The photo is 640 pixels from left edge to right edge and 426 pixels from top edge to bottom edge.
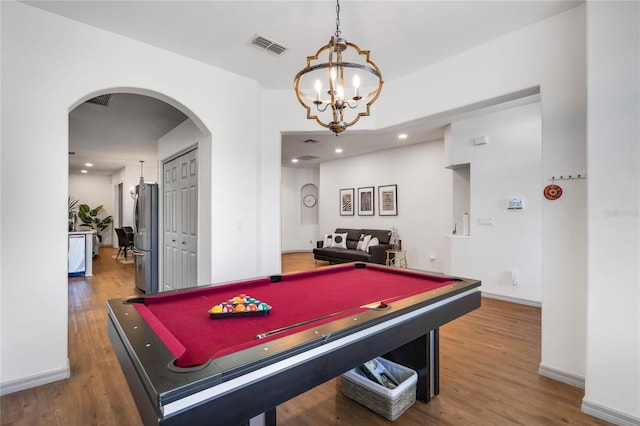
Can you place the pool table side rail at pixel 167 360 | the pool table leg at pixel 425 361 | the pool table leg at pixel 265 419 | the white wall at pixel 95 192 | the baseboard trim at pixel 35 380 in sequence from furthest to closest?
the white wall at pixel 95 192 → the baseboard trim at pixel 35 380 → the pool table leg at pixel 425 361 → the pool table leg at pixel 265 419 → the pool table side rail at pixel 167 360

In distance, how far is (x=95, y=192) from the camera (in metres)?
11.5

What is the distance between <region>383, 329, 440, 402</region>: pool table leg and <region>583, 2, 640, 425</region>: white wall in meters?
0.96

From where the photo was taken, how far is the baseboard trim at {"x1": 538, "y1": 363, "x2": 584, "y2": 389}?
2342mm

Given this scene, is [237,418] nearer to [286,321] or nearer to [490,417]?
[286,321]

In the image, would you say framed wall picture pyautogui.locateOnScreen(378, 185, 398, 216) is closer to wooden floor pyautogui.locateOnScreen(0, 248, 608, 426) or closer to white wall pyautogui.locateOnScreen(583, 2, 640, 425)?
wooden floor pyautogui.locateOnScreen(0, 248, 608, 426)

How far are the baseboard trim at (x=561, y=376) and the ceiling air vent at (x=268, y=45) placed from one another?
3.51m

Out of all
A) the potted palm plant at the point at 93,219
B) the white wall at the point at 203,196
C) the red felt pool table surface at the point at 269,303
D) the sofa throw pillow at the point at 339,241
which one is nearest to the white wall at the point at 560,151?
the red felt pool table surface at the point at 269,303

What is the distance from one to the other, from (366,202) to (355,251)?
1532mm

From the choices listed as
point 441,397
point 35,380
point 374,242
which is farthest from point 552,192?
point 374,242

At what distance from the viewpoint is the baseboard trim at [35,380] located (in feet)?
7.39

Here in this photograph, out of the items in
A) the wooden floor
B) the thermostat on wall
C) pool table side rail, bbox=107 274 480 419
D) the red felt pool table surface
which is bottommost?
the wooden floor

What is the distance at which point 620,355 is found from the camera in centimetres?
196

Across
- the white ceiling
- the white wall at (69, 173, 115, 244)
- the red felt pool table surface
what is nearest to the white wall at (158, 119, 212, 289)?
the white ceiling

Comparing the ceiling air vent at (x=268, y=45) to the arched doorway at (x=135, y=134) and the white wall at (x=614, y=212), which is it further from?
the white wall at (x=614, y=212)
